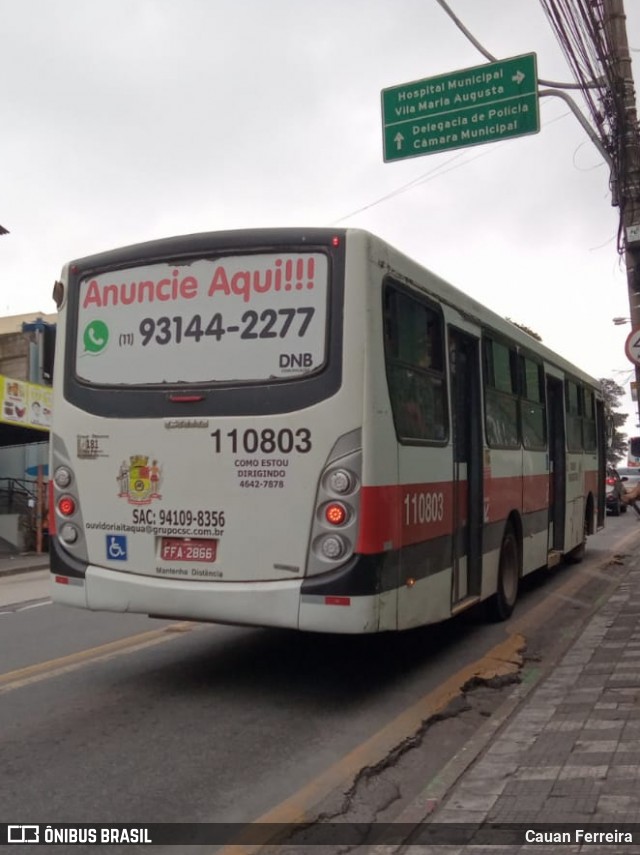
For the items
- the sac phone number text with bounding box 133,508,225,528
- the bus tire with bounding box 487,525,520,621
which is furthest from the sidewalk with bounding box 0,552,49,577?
the sac phone number text with bounding box 133,508,225,528

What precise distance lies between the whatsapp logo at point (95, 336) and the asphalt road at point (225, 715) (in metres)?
2.50

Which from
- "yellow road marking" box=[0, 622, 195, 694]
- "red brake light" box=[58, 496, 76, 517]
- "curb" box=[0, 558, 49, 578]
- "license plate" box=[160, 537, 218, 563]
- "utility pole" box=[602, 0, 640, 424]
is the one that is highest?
"utility pole" box=[602, 0, 640, 424]

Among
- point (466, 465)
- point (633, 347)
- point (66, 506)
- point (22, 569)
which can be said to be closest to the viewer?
point (66, 506)

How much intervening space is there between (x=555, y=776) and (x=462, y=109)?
839 cm

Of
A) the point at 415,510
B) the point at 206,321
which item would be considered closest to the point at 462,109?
the point at 206,321

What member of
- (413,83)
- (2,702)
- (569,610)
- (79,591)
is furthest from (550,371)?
(2,702)

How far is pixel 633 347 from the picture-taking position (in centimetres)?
1070

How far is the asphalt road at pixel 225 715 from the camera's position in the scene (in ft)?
15.0

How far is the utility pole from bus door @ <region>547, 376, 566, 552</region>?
1.35 meters

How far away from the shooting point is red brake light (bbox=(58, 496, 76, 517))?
6586 mm

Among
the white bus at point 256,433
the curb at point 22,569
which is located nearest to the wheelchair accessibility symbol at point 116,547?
the white bus at point 256,433

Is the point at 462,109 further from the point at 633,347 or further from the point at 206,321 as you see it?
the point at 206,321

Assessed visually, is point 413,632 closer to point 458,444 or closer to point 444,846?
point 458,444

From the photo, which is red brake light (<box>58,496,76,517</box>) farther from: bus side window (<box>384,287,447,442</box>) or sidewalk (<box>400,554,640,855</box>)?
sidewalk (<box>400,554,640,855</box>)
